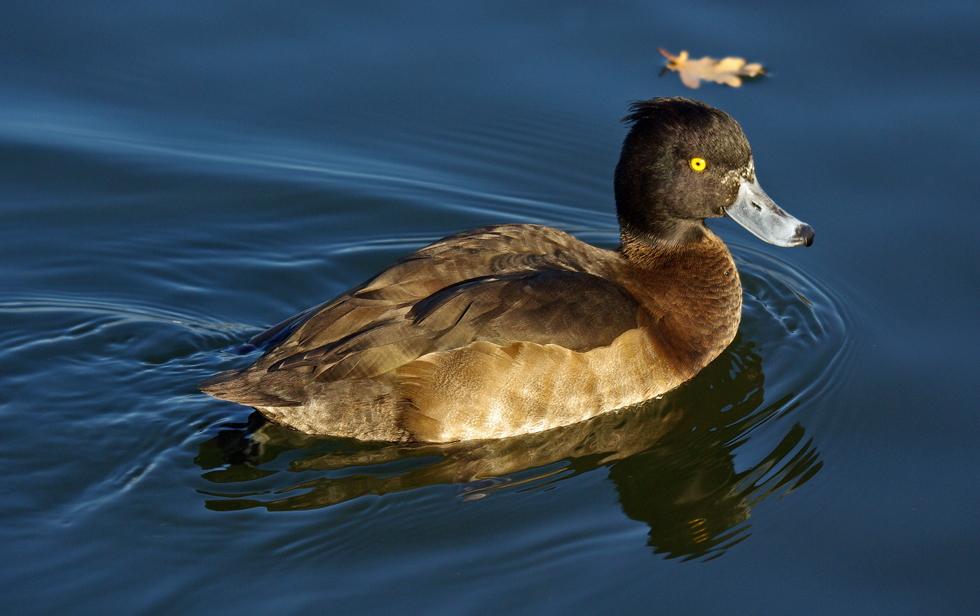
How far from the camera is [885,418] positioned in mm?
6105

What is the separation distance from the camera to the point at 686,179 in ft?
21.3

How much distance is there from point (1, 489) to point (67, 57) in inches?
204

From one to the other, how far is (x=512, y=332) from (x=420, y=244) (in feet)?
8.00

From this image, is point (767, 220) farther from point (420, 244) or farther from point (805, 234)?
point (420, 244)

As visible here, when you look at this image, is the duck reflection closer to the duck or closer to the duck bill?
the duck

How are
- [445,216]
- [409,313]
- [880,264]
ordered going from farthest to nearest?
[445,216] < [880,264] < [409,313]

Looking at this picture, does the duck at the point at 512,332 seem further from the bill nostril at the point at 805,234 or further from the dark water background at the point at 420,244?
the bill nostril at the point at 805,234

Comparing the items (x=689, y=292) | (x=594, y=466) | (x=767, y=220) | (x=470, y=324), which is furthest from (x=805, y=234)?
(x=470, y=324)

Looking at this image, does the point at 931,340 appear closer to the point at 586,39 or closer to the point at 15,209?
the point at 586,39

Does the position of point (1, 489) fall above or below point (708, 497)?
below

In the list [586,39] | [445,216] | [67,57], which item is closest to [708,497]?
[445,216]

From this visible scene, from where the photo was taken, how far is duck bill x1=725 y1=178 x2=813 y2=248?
6711mm

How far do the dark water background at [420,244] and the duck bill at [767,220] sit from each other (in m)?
0.65

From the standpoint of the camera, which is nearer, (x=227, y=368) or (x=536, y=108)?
(x=227, y=368)
